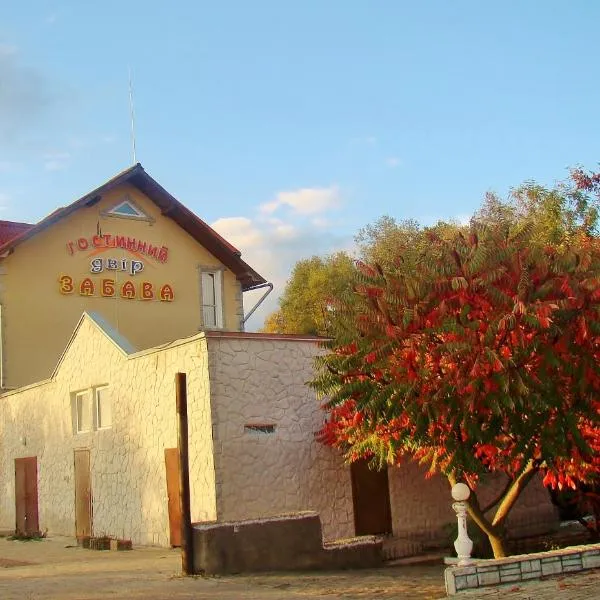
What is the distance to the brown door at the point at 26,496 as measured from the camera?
67.4 ft

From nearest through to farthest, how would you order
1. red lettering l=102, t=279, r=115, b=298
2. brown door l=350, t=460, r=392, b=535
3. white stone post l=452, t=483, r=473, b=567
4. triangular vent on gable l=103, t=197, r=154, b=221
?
white stone post l=452, t=483, r=473, b=567
brown door l=350, t=460, r=392, b=535
red lettering l=102, t=279, r=115, b=298
triangular vent on gable l=103, t=197, r=154, b=221

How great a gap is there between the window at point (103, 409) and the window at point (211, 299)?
32.3 feet

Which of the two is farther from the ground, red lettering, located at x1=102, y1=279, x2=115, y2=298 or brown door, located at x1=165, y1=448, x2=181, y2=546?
red lettering, located at x1=102, y1=279, x2=115, y2=298

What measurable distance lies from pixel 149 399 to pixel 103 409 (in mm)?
2481

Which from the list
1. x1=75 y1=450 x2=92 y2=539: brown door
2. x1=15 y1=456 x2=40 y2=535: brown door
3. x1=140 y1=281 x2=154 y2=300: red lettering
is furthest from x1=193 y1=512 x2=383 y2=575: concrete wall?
x1=140 y1=281 x2=154 y2=300: red lettering

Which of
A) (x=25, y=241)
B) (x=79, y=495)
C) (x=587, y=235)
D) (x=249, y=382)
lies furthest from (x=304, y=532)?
(x=25, y=241)

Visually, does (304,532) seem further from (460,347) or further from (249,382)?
(460,347)

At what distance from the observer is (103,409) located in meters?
18.1

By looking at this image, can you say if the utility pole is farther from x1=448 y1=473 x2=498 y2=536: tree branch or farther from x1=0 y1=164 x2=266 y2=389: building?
x1=0 y1=164 x2=266 y2=389: building

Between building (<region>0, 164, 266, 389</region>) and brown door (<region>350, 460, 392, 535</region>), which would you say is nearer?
brown door (<region>350, 460, 392, 535</region>)

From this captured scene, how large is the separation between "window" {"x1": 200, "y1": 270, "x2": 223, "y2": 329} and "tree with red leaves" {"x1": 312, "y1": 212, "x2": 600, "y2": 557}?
17.3m

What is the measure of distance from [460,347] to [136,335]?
17245 mm

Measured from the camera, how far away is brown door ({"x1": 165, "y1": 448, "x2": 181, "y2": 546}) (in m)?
15.0

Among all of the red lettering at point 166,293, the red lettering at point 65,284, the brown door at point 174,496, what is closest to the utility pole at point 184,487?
the brown door at point 174,496
